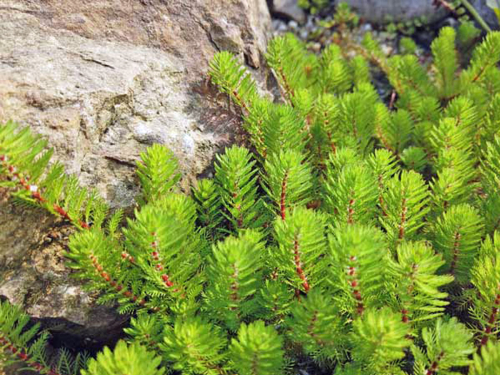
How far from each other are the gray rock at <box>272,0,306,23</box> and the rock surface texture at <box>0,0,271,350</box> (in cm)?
161

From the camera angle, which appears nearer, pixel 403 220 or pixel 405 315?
pixel 405 315

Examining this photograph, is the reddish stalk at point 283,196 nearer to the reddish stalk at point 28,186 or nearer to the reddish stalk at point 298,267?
the reddish stalk at point 298,267

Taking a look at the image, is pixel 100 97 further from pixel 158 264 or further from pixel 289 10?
pixel 289 10

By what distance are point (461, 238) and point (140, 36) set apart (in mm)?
1735

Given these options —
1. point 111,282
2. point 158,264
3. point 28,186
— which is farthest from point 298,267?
point 28,186

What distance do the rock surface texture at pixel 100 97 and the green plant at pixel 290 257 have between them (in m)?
0.12

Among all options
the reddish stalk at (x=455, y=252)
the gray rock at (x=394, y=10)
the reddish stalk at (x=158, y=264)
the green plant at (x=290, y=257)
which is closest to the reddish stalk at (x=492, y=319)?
the green plant at (x=290, y=257)

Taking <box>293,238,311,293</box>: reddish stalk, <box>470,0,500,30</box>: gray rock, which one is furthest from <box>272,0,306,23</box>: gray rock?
<box>293,238,311,293</box>: reddish stalk

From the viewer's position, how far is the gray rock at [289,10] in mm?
3953

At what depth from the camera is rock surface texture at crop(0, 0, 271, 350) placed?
1767 millimetres

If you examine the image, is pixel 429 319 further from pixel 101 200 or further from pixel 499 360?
pixel 101 200

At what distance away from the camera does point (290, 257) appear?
1.49 meters

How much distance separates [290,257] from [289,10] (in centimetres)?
310

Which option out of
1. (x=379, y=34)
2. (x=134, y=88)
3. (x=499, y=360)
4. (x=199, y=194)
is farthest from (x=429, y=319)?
(x=379, y=34)
